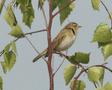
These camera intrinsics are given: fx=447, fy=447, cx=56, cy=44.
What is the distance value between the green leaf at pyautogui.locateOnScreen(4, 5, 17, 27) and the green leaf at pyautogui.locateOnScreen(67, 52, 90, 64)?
0.28 metres

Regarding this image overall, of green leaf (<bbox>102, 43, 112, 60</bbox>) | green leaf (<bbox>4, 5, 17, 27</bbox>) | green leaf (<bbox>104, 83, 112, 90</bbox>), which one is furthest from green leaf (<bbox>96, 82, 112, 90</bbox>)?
green leaf (<bbox>4, 5, 17, 27</bbox>)

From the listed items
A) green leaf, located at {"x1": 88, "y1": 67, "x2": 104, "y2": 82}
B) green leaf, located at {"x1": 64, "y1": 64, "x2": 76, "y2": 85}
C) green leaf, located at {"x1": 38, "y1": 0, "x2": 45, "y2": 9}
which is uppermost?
green leaf, located at {"x1": 38, "y1": 0, "x2": 45, "y2": 9}

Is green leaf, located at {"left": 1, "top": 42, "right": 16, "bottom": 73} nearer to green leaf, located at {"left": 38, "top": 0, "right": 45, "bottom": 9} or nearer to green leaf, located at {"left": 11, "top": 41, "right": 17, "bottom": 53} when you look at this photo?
green leaf, located at {"left": 11, "top": 41, "right": 17, "bottom": 53}

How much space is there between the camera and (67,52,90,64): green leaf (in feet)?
5.68

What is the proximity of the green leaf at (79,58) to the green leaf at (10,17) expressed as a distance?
28 centimetres

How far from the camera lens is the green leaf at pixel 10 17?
1826mm

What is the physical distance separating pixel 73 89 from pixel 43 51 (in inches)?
29.6

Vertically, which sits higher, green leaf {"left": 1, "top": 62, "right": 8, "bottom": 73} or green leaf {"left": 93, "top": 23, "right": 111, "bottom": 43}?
green leaf {"left": 1, "top": 62, "right": 8, "bottom": 73}

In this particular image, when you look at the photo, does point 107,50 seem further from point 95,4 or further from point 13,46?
point 13,46

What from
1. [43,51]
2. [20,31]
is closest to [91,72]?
[20,31]

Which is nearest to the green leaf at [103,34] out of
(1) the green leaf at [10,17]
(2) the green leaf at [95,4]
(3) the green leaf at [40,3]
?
(2) the green leaf at [95,4]

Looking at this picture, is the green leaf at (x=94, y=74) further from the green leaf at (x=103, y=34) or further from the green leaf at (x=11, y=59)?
the green leaf at (x=11, y=59)

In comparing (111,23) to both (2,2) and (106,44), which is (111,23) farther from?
(2,2)

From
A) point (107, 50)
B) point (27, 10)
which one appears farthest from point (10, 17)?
point (107, 50)
